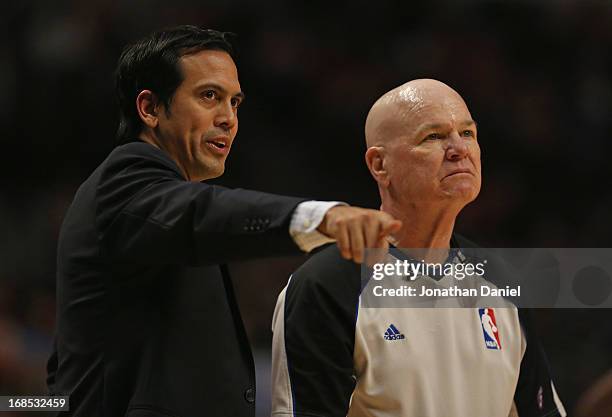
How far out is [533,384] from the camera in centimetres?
310

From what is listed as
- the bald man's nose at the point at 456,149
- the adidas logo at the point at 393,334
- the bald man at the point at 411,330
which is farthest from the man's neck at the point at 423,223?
the adidas logo at the point at 393,334

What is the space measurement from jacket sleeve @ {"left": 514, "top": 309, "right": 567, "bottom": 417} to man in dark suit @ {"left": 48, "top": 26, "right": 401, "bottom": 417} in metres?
0.85

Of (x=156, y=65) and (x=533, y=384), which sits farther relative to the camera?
(x=533, y=384)

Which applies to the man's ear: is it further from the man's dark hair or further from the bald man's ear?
the bald man's ear

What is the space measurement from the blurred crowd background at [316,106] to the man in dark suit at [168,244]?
66.8 inches

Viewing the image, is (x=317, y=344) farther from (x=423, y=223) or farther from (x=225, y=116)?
(x=225, y=116)

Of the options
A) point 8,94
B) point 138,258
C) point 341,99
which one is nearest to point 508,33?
point 341,99

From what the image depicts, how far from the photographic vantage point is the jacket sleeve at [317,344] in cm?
282

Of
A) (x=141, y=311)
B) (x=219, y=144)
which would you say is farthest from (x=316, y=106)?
(x=141, y=311)

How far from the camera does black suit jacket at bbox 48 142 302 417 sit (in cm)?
248

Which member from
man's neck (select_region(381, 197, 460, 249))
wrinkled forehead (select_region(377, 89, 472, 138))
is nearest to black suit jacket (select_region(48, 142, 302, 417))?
man's neck (select_region(381, 197, 460, 249))

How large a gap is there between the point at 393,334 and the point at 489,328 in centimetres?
32

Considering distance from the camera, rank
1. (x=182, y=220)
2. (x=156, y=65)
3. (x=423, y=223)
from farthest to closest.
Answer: (x=423, y=223) < (x=156, y=65) < (x=182, y=220)

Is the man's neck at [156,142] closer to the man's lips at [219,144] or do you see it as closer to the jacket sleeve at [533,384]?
the man's lips at [219,144]
